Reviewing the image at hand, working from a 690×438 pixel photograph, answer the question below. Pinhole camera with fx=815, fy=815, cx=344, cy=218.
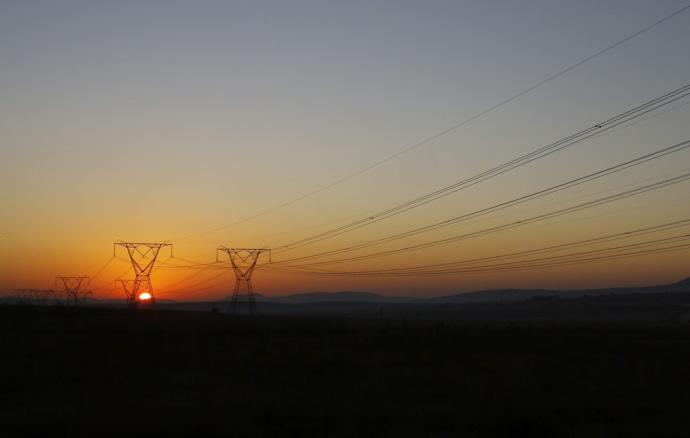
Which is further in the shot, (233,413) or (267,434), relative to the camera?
(233,413)

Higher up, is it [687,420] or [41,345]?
[41,345]

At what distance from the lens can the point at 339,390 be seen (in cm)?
3056

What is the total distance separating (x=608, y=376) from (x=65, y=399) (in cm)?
2264

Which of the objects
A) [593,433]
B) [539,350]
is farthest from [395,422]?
[539,350]

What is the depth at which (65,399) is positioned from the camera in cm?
2706

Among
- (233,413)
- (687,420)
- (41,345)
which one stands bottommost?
(687,420)

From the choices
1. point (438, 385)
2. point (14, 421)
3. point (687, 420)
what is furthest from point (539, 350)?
point (14, 421)

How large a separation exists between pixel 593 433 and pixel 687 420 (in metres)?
4.37

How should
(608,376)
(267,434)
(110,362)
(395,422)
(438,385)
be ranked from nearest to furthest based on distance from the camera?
(267,434) → (395,422) → (438,385) → (608,376) → (110,362)

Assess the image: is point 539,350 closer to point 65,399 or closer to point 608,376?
point 608,376

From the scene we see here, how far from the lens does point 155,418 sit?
22719 millimetres

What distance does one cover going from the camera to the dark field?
22.4 m

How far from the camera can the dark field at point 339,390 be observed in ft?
73.4

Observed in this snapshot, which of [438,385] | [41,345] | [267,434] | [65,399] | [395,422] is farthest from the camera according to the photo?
[41,345]
